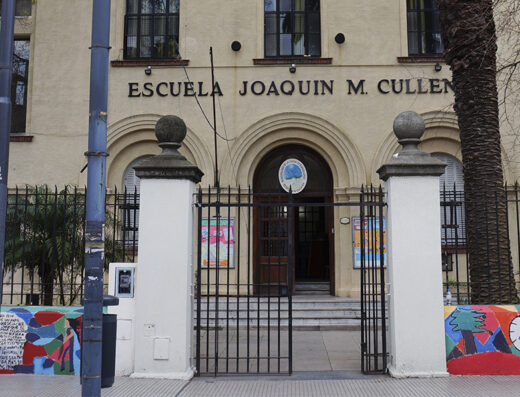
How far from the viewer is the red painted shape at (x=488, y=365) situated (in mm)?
7301

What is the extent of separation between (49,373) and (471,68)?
306 inches

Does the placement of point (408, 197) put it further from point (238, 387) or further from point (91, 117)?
point (91, 117)

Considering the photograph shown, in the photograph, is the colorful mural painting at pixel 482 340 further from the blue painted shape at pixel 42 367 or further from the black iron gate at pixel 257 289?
the blue painted shape at pixel 42 367

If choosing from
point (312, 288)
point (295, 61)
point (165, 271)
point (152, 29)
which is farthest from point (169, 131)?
point (312, 288)

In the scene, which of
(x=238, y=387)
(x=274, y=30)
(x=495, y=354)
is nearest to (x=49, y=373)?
(x=238, y=387)

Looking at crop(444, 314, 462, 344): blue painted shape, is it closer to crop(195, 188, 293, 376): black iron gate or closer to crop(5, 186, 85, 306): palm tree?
crop(195, 188, 293, 376): black iron gate

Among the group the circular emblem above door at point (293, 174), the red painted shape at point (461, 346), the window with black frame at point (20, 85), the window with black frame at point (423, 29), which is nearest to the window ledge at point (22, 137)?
the window with black frame at point (20, 85)

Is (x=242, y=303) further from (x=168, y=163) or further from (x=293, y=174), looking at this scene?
(x=168, y=163)

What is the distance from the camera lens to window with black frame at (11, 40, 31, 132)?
49.7 ft

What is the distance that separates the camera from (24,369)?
7543mm

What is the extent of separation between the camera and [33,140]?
14578 millimetres

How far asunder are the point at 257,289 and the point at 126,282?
259 inches

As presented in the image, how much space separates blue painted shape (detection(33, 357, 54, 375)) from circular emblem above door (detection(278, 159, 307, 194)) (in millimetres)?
8087

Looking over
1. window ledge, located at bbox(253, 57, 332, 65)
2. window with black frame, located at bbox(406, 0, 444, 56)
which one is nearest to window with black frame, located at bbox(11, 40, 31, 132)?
window ledge, located at bbox(253, 57, 332, 65)
